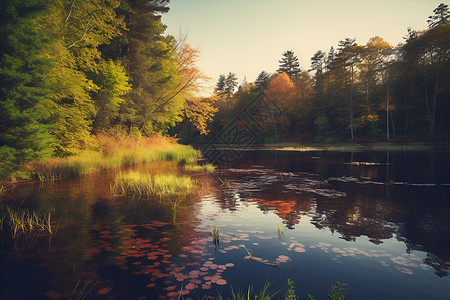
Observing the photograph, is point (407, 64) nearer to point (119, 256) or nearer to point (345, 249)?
point (345, 249)

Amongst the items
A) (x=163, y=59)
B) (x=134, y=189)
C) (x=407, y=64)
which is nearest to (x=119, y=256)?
(x=134, y=189)

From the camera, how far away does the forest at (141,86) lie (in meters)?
11.2

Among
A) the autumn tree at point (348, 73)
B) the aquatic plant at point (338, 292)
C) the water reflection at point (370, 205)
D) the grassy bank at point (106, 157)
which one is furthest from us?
the autumn tree at point (348, 73)

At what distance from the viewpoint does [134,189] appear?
11.1m

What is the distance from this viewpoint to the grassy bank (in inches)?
554

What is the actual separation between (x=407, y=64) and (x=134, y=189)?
172ft

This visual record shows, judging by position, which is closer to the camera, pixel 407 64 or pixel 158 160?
pixel 158 160

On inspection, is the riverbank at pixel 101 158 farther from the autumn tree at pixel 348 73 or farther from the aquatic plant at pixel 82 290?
the autumn tree at pixel 348 73

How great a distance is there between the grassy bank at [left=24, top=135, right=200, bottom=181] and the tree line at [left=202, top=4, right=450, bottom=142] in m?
20.4

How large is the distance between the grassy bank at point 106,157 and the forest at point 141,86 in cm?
83

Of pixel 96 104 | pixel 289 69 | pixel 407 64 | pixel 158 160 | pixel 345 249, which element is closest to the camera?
pixel 345 249

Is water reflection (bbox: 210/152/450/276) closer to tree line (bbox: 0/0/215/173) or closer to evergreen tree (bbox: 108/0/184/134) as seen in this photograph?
tree line (bbox: 0/0/215/173)

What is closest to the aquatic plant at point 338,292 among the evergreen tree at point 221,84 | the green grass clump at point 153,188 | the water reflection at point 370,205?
the water reflection at point 370,205

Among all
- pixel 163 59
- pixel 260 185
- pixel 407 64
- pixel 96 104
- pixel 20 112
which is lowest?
pixel 260 185
